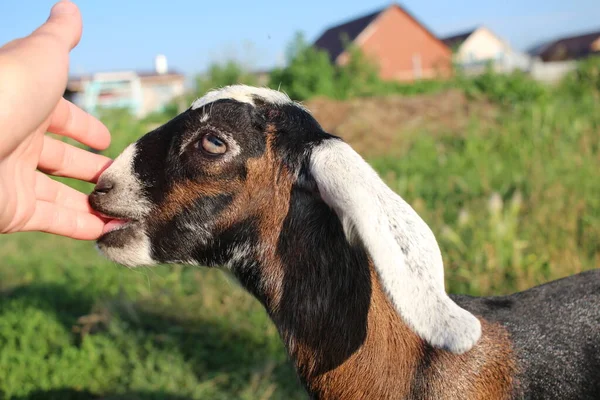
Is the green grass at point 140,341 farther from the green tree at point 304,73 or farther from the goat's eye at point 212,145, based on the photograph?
the green tree at point 304,73

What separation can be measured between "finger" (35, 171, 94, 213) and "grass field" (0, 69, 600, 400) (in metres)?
0.73

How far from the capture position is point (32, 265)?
26.7ft

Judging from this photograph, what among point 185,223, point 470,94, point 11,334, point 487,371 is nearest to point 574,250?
point 487,371

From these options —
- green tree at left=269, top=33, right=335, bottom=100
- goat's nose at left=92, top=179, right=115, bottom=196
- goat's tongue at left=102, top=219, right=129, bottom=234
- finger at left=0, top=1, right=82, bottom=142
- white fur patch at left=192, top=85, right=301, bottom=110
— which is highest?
finger at left=0, top=1, right=82, bottom=142

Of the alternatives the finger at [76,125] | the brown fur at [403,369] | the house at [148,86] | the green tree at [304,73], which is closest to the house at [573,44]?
the house at [148,86]

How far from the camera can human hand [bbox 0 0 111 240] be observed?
93.6 inches

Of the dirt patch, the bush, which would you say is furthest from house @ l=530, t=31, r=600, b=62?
the dirt patch

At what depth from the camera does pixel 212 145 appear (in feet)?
8.75

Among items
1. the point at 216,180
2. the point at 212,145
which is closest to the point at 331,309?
the point at 216,180

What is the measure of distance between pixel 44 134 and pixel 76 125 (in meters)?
0.26

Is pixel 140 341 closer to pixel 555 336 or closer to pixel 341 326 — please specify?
pixel 341 326

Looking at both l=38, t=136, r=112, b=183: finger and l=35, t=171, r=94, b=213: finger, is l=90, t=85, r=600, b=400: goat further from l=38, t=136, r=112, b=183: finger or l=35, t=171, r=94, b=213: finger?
l=38, t=136, r=112, b=183: finger

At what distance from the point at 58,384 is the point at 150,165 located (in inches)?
112

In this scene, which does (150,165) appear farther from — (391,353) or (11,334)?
(11,334)
